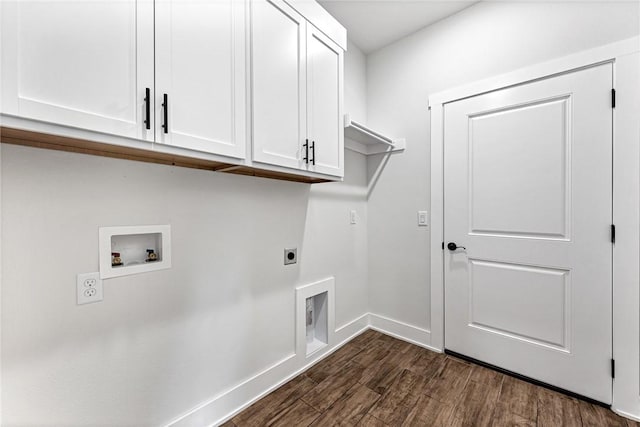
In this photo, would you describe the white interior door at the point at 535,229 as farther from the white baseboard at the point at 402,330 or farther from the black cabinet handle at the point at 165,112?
the black cabinet handle at the point at 165,112

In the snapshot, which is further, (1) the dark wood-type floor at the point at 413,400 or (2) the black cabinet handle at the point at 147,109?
(1) the dark wood-type floor at the point at 413,400

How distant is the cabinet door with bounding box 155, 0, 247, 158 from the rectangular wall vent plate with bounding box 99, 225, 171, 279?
1.54 feet

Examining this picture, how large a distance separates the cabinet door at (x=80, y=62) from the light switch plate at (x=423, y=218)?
6.80ft

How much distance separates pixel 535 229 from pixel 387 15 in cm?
198

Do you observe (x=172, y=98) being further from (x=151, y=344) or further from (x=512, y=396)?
(x=512, y=396)

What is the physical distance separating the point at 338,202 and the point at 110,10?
180 cm

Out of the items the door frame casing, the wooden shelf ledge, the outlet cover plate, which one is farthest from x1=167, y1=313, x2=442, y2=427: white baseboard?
the wooden shelf ledge

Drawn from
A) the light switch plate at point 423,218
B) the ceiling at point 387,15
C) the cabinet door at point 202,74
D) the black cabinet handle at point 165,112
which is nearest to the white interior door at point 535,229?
the light switch plate at point 423,218

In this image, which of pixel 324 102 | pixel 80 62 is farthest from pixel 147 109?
pixel 324 102

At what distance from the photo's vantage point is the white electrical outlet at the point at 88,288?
1074mm

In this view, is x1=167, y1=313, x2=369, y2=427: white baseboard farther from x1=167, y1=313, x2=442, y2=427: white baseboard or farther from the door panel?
the door panel

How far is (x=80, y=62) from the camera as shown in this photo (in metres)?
0.84

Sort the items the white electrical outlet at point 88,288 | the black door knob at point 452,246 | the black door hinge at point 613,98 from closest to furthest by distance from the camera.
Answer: the white electrical outlet at point 88,288 → the black door hinge at point 613,98 → the black door knob at point 452,246

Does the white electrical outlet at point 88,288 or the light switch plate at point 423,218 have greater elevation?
the light switch plate at point 423,218
